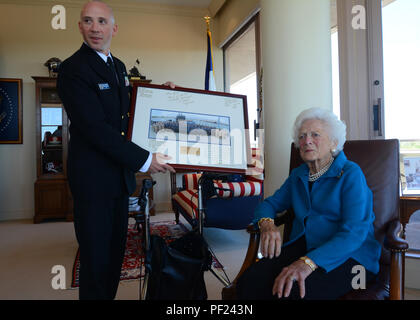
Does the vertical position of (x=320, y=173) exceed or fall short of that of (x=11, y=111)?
it falls short

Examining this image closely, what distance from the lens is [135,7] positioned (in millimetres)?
Result: 5410

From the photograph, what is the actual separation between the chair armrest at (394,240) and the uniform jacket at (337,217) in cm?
8

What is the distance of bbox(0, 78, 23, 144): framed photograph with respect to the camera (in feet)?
16.4

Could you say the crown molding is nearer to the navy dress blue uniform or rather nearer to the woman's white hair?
the navy dress blue uniform

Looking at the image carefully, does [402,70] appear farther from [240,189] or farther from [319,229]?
[319,229]

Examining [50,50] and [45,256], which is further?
[50,50]

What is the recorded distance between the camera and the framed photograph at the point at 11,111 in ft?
16.4

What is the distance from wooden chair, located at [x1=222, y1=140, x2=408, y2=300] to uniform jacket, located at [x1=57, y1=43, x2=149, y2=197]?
2.25 feet

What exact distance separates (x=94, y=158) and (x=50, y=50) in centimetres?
454

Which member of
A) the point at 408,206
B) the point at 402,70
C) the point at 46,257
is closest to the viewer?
the point at 408,206

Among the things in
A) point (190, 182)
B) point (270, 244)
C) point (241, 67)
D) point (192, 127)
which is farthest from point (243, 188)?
point (241, 67)

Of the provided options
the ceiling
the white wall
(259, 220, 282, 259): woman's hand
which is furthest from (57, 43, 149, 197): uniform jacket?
the ceiling

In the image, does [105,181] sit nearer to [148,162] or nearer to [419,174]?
[148,162]

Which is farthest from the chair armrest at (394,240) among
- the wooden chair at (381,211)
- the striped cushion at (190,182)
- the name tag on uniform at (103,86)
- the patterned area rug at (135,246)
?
the striped cushion at (190,182)
